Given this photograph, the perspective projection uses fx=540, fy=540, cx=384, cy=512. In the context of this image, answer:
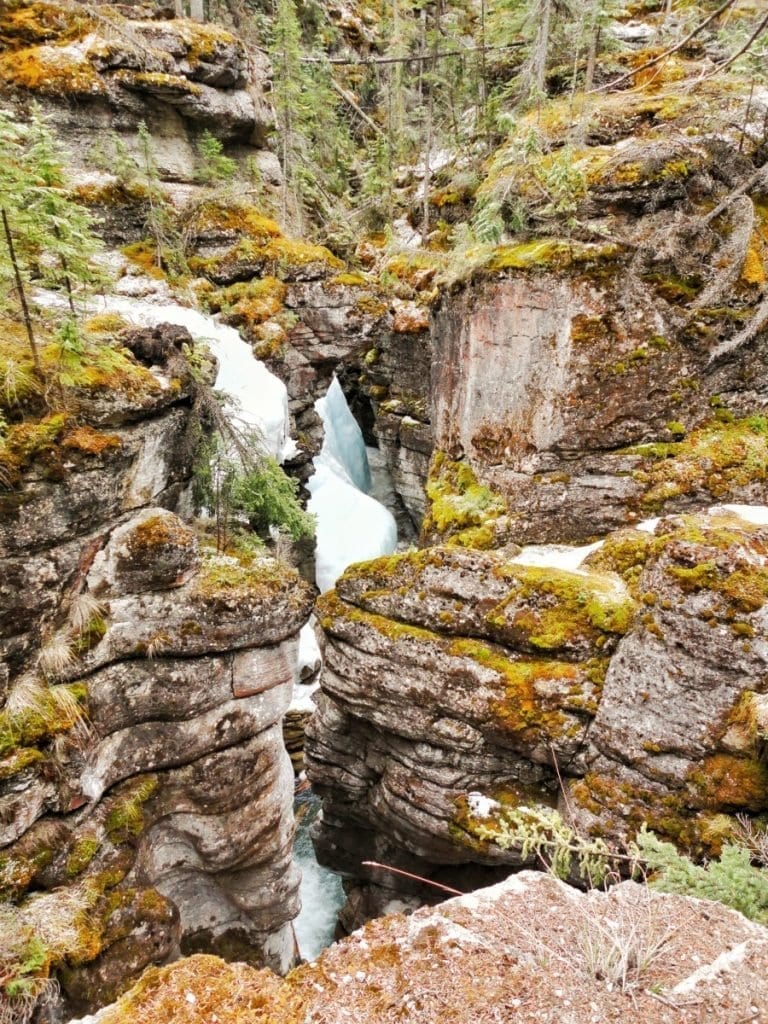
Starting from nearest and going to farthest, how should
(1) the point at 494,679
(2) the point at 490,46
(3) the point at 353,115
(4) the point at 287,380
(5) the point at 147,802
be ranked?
(5) the point at 147,802 → (1) the point at 494,679 → (4) the point at 287,380 → (2) the point at 490,46 → (3) the point at 353,115

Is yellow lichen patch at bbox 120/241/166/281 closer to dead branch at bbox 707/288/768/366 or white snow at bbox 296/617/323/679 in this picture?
white snow at bbox 296/617/323/679

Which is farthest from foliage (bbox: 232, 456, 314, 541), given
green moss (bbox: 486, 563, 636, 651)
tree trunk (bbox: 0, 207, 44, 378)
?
green moss (bbox: 486, 563, 636, 651)

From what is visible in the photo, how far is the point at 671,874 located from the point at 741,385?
9579mm

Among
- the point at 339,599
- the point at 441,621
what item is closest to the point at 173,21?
the point at 339,599

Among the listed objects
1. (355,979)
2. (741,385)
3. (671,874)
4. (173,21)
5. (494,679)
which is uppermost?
(173,21)

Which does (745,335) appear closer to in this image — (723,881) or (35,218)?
(723,881)

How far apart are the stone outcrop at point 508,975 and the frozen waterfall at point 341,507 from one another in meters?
16.6

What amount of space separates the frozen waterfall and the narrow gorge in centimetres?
612

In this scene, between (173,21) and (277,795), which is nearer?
(277,795)

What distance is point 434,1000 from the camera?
3158 millimetres

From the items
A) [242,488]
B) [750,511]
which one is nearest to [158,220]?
[242,488]

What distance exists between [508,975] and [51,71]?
24.1 m

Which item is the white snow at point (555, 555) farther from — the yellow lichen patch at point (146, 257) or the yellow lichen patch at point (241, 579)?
the yellow lichen patch at point (146, 257)

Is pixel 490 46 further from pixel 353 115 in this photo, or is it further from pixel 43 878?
pixel 43 878
